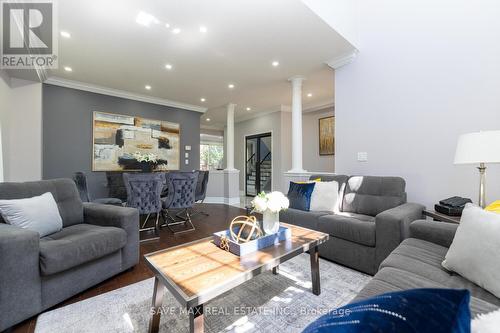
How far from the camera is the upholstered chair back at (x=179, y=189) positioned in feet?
11.4

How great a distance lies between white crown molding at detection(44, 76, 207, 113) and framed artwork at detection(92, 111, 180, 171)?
1.60ft

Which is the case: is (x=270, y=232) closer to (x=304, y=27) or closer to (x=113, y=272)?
(x=113, y=272)

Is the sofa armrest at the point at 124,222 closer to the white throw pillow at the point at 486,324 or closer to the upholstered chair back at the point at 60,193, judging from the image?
the upholstered chair back at the point at 60,193

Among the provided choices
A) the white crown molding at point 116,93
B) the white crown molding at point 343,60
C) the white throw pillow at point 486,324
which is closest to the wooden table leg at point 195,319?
the white throw pillow at point 486,324

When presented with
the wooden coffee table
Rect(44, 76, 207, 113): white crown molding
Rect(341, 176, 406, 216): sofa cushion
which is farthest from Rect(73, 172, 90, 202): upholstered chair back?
Rect(341, 176, 406, 216): sofa cushion

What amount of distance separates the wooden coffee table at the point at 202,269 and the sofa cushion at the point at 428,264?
1.77 feet

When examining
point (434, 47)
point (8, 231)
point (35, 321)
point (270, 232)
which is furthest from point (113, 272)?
point (434, 47)

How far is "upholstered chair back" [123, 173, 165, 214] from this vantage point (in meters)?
3.06

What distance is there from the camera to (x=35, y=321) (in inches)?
58.2

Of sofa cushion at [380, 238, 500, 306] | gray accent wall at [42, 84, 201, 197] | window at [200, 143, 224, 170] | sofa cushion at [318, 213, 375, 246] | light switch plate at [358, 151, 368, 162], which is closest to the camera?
sofa cushion at [380, 238, 500, 306]

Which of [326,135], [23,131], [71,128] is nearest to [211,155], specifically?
[326,135]

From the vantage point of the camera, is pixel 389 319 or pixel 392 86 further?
pixel 392 86

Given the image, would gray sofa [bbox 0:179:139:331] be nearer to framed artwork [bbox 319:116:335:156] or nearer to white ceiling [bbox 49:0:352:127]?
white ceiling [bbox 49:0:352:127]

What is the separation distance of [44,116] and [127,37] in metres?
2.82
